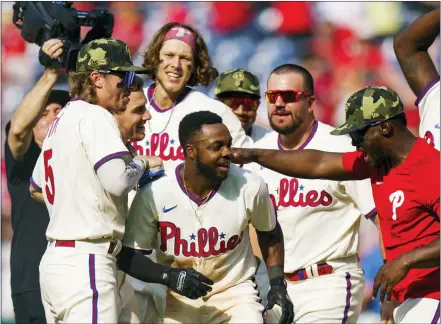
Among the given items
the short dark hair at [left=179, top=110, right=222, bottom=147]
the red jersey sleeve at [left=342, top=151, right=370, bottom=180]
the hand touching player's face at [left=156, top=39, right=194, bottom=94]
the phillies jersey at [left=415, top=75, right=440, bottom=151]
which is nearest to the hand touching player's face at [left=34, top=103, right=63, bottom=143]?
the hand touching player's face at [left=156, top=39, right=194, bottom=94]

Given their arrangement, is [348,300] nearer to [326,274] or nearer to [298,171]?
[326,274]

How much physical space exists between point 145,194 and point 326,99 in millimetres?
4425

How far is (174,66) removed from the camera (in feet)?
26.4

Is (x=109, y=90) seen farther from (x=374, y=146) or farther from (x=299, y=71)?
(x=299, y=71)

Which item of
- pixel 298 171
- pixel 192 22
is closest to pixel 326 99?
pixel 192 22

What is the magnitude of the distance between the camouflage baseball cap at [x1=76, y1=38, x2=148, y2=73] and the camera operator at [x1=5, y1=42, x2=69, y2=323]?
1.24m

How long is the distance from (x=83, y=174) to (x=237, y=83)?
3.27 m

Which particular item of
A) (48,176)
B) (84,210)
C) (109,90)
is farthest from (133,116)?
(84,210)

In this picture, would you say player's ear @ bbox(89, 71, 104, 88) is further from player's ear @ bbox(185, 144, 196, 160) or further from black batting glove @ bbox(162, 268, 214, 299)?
black batting glove @ bbox(162, 268, 214, 299)

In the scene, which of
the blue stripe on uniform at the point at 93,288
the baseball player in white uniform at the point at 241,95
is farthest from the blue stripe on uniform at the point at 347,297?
the blue stripe on uniform at the point at 93,288

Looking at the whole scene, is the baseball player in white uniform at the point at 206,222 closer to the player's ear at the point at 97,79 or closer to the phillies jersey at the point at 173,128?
the player's ear at the point at 97,79

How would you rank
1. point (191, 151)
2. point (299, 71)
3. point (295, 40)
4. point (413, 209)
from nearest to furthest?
point (413, 209) < point (191, 151) < point (299, 71) < point (295, 40)

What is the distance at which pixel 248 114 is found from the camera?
904 cm

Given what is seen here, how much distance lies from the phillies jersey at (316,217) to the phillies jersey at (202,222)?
1.02m
